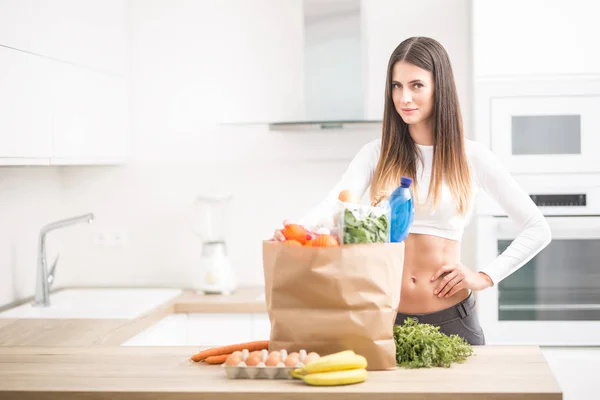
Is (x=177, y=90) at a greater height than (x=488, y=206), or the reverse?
(x=177, y=90)

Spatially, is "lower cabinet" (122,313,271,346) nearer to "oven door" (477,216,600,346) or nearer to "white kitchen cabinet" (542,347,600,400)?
"oven door" (477,216,600,346)

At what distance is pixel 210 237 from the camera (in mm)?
3838

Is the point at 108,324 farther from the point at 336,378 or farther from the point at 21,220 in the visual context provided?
the point at 336,378

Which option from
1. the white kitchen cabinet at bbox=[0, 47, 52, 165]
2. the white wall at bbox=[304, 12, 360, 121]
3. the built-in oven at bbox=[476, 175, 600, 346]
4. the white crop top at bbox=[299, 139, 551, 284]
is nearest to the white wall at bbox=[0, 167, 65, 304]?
the white kitchen cabinet at bbox=[0, 47, 52, 165]

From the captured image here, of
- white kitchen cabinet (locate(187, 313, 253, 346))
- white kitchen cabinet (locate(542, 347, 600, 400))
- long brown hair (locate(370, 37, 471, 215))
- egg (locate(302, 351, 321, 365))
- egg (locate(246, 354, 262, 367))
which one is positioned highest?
long brown hair (locate(370, 37, 471, 215))

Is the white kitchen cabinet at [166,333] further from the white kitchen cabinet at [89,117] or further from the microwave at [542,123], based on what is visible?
Answer: the microwave at [542,123]

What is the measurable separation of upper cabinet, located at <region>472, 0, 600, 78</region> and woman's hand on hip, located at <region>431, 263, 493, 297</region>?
1158 mm

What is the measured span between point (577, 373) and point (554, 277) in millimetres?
364

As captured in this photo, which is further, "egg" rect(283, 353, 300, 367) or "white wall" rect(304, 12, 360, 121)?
"white wall" rect(304, 12, 360, 121)

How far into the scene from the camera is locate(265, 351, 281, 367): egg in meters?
1.79

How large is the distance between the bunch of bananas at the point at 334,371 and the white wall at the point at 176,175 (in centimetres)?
209

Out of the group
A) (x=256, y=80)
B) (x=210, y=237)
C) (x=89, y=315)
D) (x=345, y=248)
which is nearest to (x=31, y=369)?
(x=345, y=248)

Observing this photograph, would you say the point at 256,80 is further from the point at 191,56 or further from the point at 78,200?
the point at 78,200

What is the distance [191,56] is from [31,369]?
2.18m
